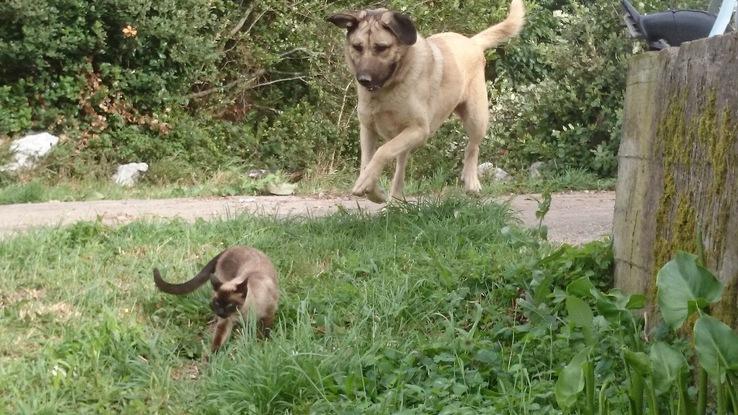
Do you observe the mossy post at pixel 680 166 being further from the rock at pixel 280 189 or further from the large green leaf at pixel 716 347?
the rock at pixel 280 189

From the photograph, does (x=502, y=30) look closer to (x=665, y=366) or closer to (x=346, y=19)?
(x=346, y=19)

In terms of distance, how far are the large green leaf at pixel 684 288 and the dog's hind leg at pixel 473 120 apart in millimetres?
5529

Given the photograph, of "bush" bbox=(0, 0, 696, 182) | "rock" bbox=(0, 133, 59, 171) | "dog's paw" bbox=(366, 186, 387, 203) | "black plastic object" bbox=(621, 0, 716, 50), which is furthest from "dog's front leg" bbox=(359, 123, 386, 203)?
"rock" bbox=(0, 133, 59, 171)

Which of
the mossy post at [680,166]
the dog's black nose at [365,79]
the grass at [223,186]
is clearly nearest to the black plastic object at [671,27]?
the mossy post at [680,166]

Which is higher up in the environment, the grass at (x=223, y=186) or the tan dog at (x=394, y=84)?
the tan dog at (x=394, y=84)

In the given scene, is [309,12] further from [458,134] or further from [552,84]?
[552,84]

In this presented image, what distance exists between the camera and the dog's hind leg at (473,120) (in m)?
8.11

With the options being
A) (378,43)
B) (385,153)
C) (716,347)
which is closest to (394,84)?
(378,43)

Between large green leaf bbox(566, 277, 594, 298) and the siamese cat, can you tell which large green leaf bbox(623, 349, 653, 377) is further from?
the siamese cat

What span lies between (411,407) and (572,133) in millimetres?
7780

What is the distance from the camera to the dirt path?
618 centimetres

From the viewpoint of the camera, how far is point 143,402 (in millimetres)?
3521

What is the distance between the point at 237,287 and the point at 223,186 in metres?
5.58

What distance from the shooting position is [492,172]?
428 inches
